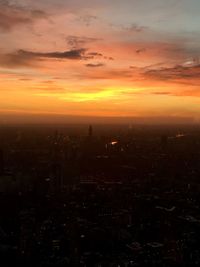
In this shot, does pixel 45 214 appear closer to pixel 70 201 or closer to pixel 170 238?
pixel 70 201

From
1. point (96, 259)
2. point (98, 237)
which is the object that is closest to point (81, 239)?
point (98, 237)

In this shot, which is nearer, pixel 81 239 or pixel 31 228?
pixel 81 239

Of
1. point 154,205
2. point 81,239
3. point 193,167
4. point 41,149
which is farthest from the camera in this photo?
point 41,149

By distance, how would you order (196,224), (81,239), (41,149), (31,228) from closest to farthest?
(81,239), (31,228), (196,224), (41,149)

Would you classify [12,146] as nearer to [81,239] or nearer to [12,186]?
[12,186]

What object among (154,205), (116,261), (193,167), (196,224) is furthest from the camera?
(193,167)

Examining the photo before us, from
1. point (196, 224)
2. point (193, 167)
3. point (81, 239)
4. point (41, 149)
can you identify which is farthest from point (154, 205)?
point (41, 149)
